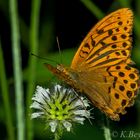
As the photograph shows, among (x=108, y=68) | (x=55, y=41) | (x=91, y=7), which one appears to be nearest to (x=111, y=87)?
(x=108, y=68)

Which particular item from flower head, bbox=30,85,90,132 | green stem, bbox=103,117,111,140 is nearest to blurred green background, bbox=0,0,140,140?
flower head, bbox=30,85,90,132

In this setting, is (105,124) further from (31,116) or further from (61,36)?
(61,36)

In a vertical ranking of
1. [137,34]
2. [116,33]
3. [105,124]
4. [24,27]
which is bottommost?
[105,124]

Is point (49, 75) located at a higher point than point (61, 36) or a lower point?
lower

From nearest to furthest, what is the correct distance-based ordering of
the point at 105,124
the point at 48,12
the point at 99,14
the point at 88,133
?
the point at 105,124
the point at 99,14
the point at 88,133
the point at 48,12

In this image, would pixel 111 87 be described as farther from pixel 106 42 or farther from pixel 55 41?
pixel 55 41

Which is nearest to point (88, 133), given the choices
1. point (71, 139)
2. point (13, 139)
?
point (71, 139)
